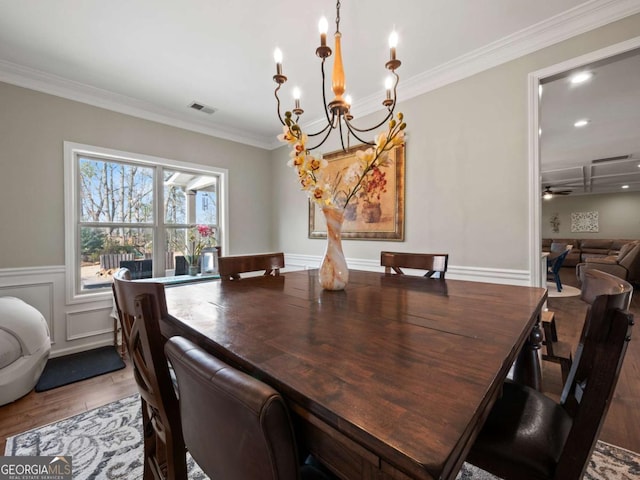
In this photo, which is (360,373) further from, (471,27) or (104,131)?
(104,131)

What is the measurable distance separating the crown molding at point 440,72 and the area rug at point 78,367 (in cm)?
244

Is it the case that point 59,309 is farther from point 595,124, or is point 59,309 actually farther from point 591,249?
point 591,249

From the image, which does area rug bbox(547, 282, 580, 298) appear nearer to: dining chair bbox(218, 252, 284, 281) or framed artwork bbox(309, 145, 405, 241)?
framed artwork bbox(309, 145, 405, 241)

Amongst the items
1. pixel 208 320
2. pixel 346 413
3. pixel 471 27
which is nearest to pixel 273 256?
pixel 208 320

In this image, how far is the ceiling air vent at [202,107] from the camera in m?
3.07

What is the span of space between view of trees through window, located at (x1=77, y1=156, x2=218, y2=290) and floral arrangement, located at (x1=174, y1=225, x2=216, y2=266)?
43mm

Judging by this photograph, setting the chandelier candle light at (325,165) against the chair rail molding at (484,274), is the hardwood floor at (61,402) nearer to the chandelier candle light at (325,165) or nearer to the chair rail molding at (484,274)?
the chandelier candle light at (325,165)

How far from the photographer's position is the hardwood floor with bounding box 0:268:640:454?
5.26 ft

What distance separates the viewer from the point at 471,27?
1.95 metres

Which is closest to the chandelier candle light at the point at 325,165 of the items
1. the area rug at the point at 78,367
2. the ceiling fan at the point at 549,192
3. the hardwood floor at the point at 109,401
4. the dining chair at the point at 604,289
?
the dining chair at the point at 604,289

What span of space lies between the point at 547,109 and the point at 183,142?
417 cm

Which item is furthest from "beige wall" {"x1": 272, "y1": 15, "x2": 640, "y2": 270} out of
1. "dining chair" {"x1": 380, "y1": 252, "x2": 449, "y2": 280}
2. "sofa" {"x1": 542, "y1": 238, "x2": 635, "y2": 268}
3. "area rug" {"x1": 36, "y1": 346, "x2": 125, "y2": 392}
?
"sofa" {"x1": 542, "y1": 238, "x2": 635, "y2": 268}

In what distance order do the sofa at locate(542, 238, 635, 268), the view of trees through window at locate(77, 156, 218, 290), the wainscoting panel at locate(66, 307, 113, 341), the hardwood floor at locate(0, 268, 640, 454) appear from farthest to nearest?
1. the sofa at locate(542, 238, 635, 268)
2. the view of trees through window at locate(77, 156, 218, 290)
3. the wainscoting panel at locate(66, 307, 113, 341)
4. the hardwood floor at locate(0, 268, 640, 454)

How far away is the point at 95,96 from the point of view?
2752 millimetres
